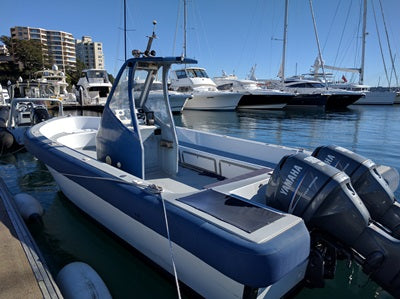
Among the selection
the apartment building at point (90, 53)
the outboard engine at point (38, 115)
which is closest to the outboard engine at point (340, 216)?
the outboard engine at point (38, 115)

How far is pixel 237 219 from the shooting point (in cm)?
221

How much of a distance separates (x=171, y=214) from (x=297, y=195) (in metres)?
1.11

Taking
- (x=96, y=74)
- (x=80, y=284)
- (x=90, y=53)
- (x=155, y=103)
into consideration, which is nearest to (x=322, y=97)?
(x=96, y=74)

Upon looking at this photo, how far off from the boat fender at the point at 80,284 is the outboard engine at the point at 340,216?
1858mm

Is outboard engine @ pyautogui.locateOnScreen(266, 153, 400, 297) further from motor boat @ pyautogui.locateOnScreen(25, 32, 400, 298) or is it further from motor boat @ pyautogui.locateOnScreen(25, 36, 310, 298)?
motor boat @ pyautogui.locateOnScreen(25, 36, 310, 298)

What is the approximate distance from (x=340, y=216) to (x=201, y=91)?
80.4 ft

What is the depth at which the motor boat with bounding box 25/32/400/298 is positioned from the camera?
2.00m

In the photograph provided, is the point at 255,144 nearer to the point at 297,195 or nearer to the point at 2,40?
the point at 297,195

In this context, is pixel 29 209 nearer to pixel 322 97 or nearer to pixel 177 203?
pixel 177 203

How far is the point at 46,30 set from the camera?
10381 centimetres

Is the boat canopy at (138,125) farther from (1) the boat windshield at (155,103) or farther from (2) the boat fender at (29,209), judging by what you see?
(2) the boat fender at (29,209)

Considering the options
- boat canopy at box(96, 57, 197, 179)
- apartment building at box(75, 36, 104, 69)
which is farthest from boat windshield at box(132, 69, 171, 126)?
apartment building at box(75, 36, 104, 69)

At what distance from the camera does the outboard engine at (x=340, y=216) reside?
2201 mm

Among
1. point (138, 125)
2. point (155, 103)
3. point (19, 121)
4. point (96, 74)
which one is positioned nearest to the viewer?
point (138, 125)
